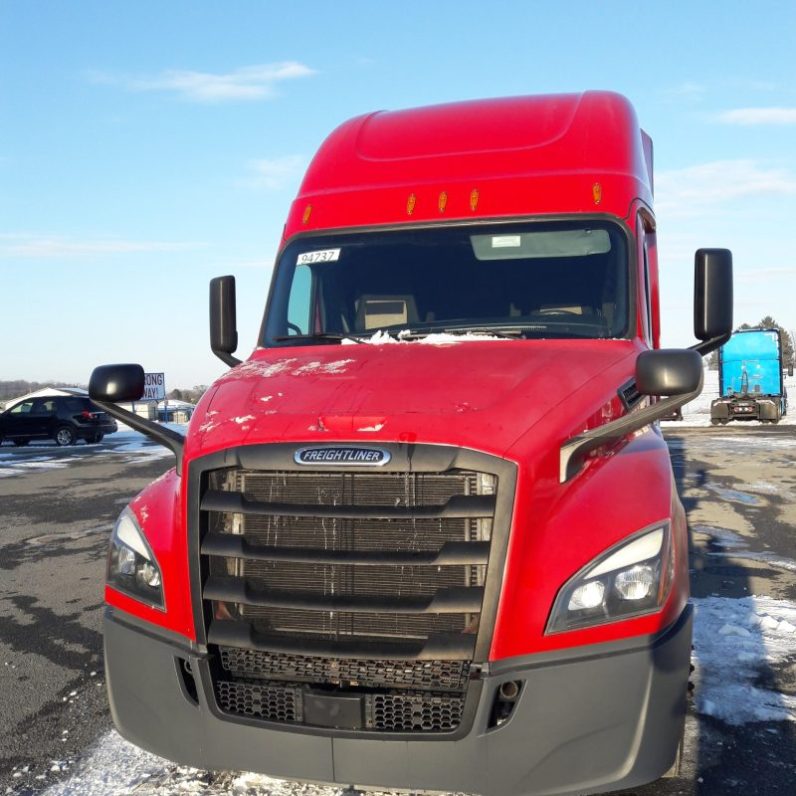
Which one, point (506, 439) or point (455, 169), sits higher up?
point (455, 169)

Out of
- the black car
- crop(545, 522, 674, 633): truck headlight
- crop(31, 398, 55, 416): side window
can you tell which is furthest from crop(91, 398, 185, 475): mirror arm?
crop(31, 398, 55, 416): side window

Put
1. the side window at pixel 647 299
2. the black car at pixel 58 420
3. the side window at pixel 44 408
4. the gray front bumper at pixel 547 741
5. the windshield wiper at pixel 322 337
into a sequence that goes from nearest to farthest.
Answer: the gray front bumper at pixel 547 741 < the windshield wiper at pixel 322 337 < the side window at pixel 647 299 < the black car at pixel 58 420 < the side window at pixel 44 408

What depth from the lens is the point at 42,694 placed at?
15.9 feet

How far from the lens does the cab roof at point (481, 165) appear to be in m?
4.85

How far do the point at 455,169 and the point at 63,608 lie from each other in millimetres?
4519

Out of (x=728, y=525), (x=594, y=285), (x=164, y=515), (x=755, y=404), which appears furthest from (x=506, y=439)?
(x=755, y=404)

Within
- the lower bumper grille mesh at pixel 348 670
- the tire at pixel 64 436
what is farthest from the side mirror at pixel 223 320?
the tire at pixel 64 436

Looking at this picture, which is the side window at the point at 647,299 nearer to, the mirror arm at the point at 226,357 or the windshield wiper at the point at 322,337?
the windshield wiper at the point at 322,337

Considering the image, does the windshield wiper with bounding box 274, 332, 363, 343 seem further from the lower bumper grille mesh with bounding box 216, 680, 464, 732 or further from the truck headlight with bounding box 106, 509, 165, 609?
the lower bumper grille mesh with bounding box 216, 680, 464, 732

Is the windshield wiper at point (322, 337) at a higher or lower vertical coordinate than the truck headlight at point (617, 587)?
higher

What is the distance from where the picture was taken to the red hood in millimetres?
3076

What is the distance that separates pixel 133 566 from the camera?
3.40 meters

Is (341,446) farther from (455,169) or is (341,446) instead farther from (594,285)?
(455,169)

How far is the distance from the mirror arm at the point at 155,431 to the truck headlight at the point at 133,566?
0.31 metres
